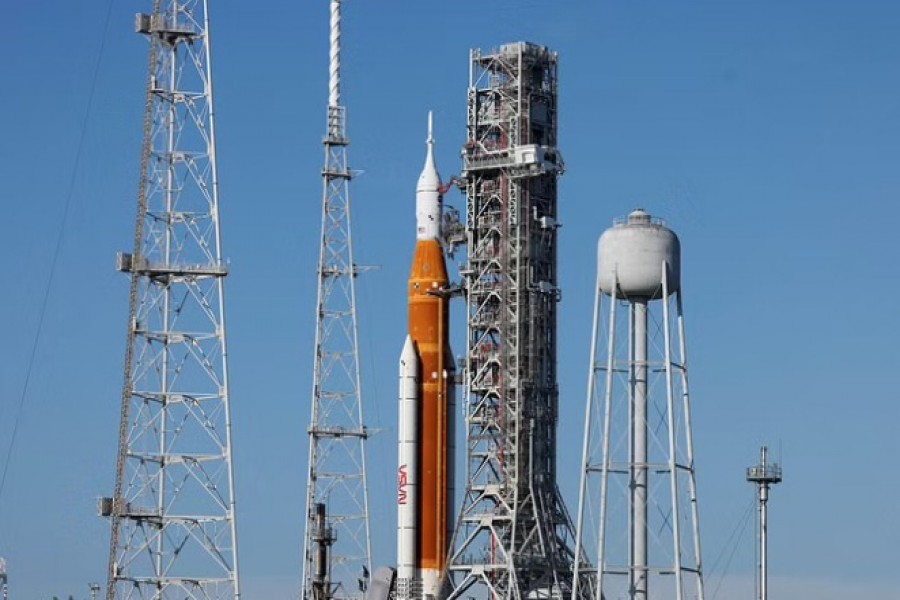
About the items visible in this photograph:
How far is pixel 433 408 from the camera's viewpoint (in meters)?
116

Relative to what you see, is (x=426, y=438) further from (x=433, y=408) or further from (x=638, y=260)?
(x=638, y=260)

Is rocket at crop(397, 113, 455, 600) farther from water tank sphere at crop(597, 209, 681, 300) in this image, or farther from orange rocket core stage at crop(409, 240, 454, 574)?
water tank sphere at crop(597, 209, 681, 300)

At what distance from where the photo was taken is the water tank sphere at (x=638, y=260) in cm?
9506

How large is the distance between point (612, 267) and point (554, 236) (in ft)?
67.7

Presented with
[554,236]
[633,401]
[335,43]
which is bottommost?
[633,401]

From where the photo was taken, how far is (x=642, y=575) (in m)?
95.6

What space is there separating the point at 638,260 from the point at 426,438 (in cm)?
2336

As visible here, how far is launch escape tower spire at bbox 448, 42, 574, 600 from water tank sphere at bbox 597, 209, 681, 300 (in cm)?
1787

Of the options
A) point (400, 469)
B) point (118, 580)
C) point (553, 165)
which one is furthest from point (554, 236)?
point (118, 580)

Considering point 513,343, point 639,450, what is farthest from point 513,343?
point 639,450

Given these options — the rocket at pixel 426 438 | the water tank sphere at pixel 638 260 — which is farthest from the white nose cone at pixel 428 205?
the water tank sphere at pixel 638 260

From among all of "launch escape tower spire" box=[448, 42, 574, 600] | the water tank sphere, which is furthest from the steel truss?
the water tank sphere

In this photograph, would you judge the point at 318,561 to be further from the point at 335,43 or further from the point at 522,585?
the point at 335,43

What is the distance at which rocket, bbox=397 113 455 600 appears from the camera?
115 metres
